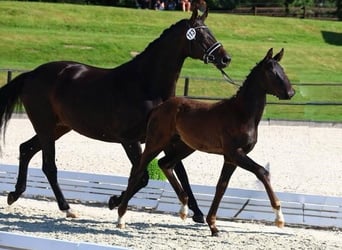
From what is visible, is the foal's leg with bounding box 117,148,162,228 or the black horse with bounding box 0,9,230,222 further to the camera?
the black horse with bounding box 0,9,230,222

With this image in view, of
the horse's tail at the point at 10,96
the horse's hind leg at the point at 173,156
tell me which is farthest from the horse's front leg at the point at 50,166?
the horse's hind leg at the point at 173,156

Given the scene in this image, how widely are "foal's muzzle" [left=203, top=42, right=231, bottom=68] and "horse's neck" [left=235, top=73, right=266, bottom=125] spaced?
0.49m

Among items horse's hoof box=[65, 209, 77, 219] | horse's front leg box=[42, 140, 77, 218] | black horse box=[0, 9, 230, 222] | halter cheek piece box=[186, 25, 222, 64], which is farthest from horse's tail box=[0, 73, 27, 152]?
halter cheek piece box=[186, 25, 222, 64]

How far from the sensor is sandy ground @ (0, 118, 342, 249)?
727 centimetres

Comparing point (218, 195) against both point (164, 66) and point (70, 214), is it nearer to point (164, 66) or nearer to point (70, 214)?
point (164, 66)

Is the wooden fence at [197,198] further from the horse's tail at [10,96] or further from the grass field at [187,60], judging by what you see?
the grass field at [187,60]

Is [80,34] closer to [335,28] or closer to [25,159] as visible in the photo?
[335,28]

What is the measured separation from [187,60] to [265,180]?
77.1 ft

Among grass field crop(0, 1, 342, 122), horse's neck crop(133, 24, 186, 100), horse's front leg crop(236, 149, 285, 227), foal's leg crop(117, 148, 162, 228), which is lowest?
grass field crop(0, 1, 342, 122)

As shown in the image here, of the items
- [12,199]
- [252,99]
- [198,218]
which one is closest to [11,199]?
[12,199]

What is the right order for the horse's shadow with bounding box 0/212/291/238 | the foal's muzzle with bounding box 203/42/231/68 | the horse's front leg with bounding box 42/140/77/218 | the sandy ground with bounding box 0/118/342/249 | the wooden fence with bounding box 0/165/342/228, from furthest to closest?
the horse's front leg with bounding box 42/140/77/218 → the wooden fence with bounding box 0/165/342/228 → the foal's muzzle with bounding box 203/42/231/68 → the horse's shadow with bounding box 0/212/291/238 → the sandy ground with bounding box 0/118/342/249

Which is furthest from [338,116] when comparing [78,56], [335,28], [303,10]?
[303,10]

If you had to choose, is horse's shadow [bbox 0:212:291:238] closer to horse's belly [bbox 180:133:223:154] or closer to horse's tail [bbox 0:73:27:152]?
horse's belly [bbox 180:133:223:154]

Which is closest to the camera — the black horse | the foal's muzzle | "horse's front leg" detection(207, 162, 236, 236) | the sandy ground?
the sandy ground
